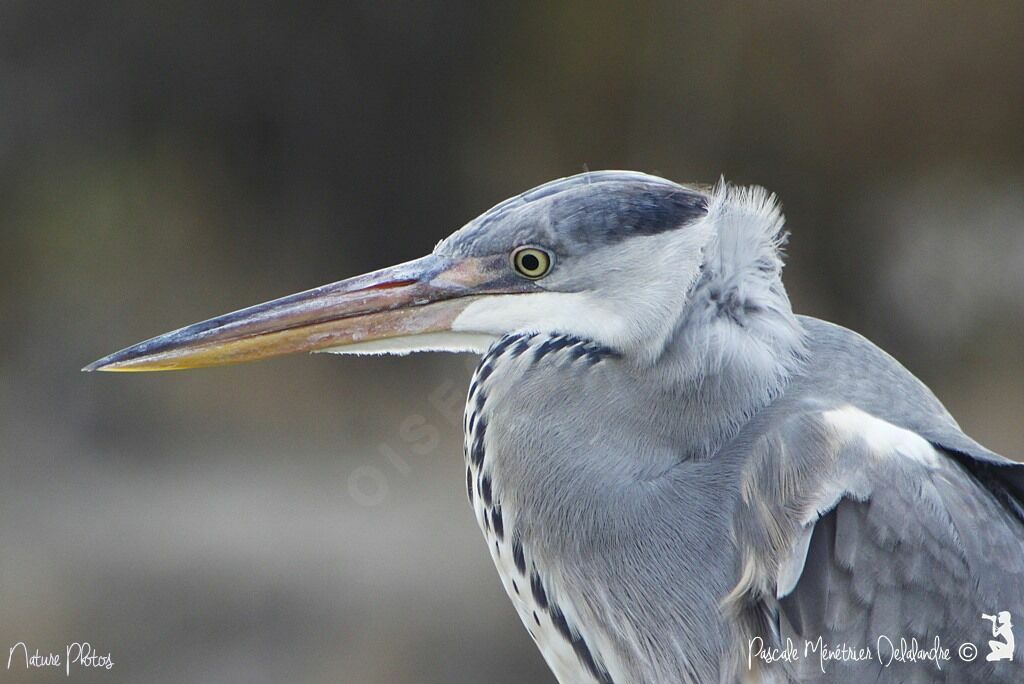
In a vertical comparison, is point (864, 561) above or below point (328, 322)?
below

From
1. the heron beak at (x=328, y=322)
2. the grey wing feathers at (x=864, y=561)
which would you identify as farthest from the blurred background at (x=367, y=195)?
the grey wing feathers at (x=864, y=561)

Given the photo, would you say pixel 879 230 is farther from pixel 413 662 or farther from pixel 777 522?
pixel 777 522

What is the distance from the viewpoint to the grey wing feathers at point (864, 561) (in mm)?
1272

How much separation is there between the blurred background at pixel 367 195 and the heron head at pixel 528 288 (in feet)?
9.75

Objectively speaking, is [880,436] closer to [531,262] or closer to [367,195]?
[531,262]

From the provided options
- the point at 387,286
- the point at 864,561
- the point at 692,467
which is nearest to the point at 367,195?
the point at 387,286

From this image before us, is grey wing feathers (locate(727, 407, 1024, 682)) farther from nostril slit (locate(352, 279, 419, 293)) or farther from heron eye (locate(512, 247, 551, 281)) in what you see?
nostril slit (locate(352, 279, 419, 293))

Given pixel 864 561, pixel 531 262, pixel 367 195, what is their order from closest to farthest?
pixel 864 561
pixel 531 262
pixel 367 195

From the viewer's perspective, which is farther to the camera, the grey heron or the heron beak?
the heron beak

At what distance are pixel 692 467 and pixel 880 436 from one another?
9.1 inches

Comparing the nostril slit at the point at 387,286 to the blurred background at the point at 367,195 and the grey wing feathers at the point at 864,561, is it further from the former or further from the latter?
the blurred background at the point at 367,195

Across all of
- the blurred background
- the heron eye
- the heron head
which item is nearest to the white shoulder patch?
the heron head

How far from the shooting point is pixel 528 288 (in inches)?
54.7

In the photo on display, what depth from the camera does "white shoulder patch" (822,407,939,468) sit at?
131 centimetres
